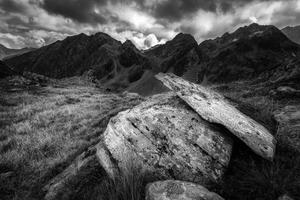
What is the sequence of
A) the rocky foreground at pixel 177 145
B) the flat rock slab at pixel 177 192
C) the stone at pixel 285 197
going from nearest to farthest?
the stone at pixel 285 197 → the flat rock slab at pixel 177 192 → the rocky foreground at pixel 177 145

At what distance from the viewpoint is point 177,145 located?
16.0ft

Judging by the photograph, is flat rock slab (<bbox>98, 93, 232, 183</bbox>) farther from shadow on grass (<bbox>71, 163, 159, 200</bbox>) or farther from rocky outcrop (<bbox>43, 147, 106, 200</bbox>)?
rocky outcrop (<bbox>43, 147, 106, 200</bbox>)

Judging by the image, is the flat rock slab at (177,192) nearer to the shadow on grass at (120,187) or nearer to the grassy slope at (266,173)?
the shadow on grass at (120,187)

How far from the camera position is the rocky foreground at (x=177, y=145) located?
4.24m

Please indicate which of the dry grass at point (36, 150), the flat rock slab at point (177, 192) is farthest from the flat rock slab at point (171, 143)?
the dry grass at point (36, 150)

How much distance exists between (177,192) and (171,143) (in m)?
1.62

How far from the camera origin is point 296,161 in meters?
4.24

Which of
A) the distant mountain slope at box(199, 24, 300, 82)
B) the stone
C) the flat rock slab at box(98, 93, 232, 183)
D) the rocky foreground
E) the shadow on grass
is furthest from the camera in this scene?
the distant mountain slope at box(199, 24, 300, 82)

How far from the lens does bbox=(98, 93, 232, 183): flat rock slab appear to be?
174 inches

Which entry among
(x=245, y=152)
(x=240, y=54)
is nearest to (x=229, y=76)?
(x=240, y=54)

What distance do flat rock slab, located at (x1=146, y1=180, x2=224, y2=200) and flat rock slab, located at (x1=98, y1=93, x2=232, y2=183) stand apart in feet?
2.34

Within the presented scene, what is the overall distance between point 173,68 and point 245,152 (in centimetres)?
17971

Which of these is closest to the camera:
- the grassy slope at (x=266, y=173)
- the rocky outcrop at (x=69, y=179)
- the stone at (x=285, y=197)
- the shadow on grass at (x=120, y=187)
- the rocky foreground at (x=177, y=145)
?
the stone at (x=285, y=197)

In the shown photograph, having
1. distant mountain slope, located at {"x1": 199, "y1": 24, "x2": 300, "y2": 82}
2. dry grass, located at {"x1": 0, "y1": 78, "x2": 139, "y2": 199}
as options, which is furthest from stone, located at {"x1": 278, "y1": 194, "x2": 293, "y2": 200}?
distant mountain slope, located at {"x1": 199, "y1": 24, "x2": 300, "y2": 82}
